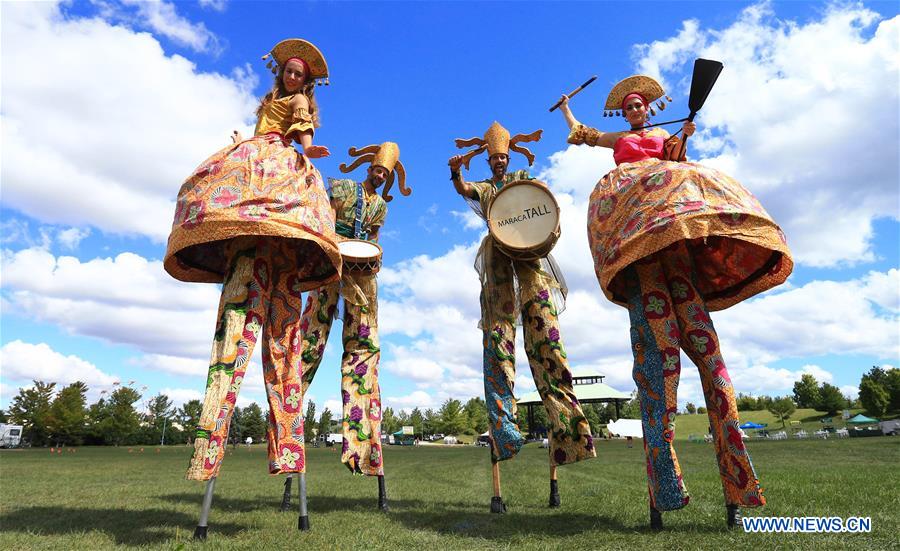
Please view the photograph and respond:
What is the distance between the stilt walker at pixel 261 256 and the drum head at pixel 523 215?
64.3 inches

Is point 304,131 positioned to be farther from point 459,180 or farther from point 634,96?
point 634,96

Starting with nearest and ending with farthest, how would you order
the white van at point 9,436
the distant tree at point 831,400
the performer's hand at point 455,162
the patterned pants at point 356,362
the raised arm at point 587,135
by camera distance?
1. the raised arm at point 587,135
2. the patterned pants at point 356,362
3. the performer's hand at point 455,162
4. the white van at point 9,436
5. the distant tree at point 831,400

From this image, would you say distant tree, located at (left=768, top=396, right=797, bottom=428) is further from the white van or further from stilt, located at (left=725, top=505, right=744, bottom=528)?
the white van

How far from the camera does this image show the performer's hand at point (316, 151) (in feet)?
13.4

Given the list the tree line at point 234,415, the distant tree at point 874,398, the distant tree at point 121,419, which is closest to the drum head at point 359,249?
the tree line at point 234,415

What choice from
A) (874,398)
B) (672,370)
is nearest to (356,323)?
(672,370)

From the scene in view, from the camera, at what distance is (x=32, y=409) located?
2126 inches

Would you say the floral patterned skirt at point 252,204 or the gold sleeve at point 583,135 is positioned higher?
the gold sleeve at point 583,135

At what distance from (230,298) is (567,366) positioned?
311cm

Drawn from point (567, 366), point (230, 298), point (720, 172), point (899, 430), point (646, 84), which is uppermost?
point (646, 84)

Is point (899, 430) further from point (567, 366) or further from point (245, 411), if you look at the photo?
point (245, 411)

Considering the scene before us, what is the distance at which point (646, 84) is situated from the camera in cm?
456

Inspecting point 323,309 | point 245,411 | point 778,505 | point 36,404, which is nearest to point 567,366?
point 778,505

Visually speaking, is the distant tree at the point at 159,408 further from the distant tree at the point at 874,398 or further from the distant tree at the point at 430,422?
the distant tree at the point at 874,398
